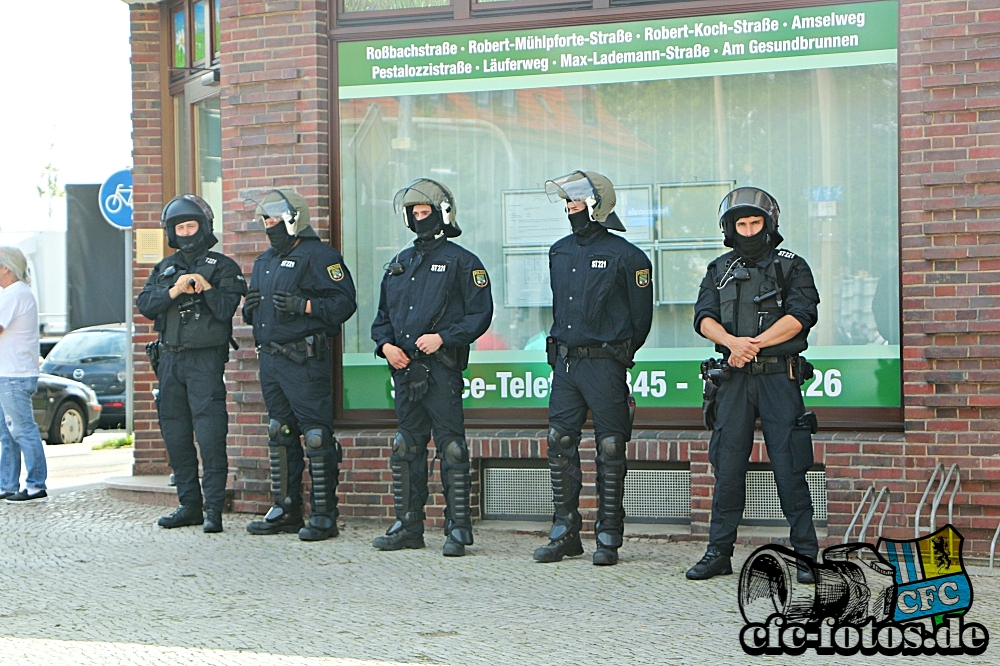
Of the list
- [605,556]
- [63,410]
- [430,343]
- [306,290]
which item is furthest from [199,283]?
[63,410]

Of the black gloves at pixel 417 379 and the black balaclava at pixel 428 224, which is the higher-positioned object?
the black balaclava at pixel 428 224

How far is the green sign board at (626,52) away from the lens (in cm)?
843

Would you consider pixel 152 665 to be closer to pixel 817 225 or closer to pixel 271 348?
pixel 271 348

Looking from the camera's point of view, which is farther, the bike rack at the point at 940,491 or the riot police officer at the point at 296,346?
the riot police officer at the point at 296,346

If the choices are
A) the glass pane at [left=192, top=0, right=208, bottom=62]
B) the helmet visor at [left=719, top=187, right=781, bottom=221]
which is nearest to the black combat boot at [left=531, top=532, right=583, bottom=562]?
the helmet visor at [left=719, top=187, right=781, bottom=221]

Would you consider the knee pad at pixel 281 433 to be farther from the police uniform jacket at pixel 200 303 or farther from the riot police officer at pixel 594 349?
the riot police officer at pixel 594 349

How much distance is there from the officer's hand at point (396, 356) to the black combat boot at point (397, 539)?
0.96 meters

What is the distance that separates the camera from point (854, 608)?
239 inches

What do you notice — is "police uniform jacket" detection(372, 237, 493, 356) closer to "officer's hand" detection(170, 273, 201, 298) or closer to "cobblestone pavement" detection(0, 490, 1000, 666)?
"cobblestone pavement" detection(0, 490, 1000, 666)

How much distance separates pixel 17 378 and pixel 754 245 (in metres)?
6.24

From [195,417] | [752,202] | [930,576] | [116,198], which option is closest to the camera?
[930,576]

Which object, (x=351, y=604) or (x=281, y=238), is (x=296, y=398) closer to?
(x=281, y=238)

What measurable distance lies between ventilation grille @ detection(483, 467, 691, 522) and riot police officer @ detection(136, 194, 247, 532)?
184cm

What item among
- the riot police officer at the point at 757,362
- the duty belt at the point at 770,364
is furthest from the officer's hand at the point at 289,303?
the duty belt at the point at 770,364
